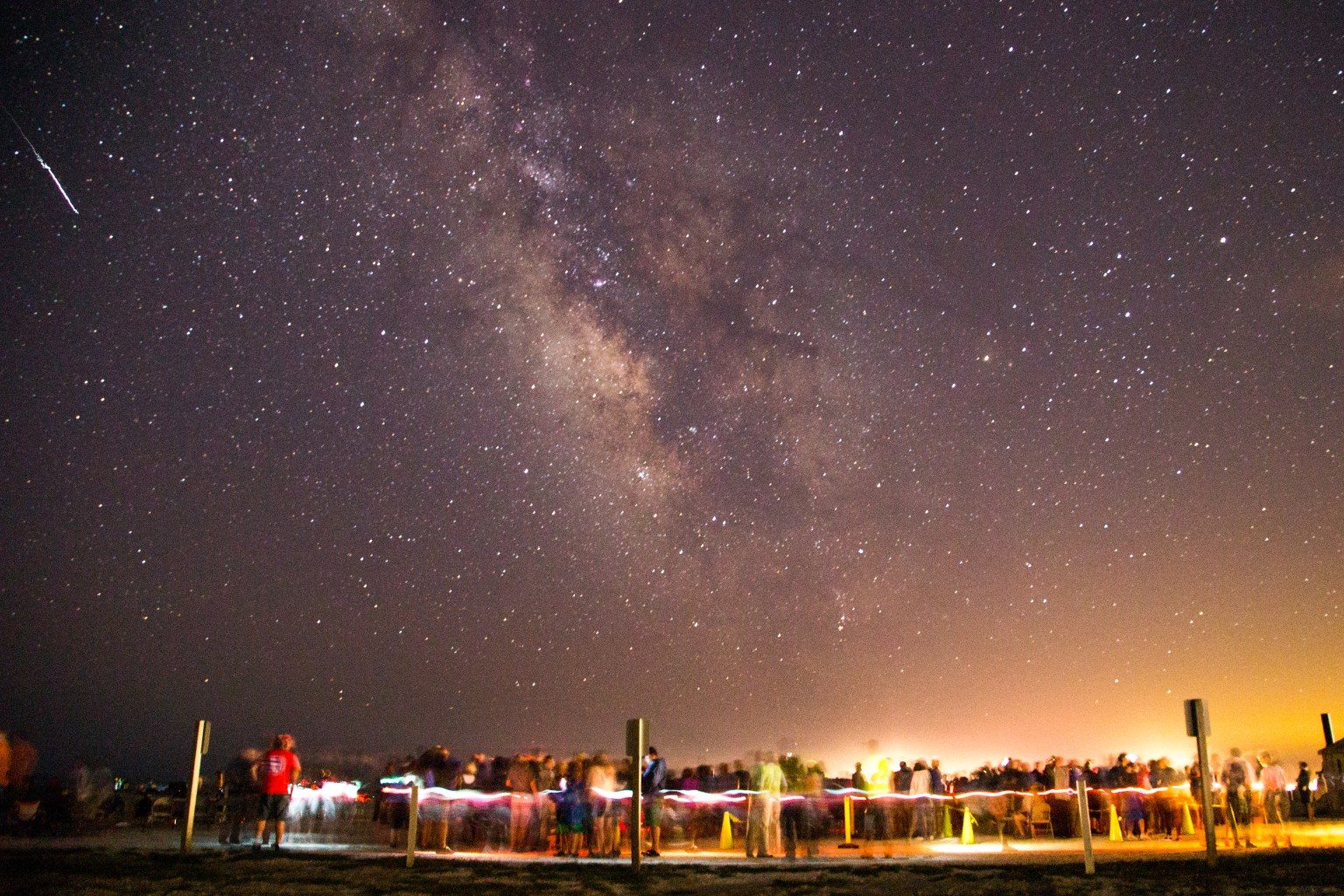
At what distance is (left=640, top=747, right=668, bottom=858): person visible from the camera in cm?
1755

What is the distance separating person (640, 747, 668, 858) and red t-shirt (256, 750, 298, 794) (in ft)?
19.0

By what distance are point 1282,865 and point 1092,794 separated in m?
11.1

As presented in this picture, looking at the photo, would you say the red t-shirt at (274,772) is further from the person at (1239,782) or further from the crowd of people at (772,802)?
the person at (1239,782)

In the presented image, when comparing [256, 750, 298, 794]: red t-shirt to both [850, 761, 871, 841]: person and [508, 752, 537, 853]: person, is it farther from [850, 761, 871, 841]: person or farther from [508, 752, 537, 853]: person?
[850, 761, 871, 841]: person

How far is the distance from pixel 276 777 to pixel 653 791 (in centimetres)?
643

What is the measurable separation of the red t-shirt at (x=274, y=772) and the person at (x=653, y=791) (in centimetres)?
579

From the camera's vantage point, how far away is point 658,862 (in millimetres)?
15820

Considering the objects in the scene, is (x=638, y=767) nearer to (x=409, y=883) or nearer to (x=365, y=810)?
(x=409, y=883)

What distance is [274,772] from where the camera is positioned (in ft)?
52.0

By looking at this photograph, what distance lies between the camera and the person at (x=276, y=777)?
1588 cm

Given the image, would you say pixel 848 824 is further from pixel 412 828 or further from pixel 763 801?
pixel 412 828

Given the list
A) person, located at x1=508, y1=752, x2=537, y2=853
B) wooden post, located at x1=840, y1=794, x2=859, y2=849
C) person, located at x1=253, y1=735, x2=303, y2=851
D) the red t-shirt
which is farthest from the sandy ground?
wooden post, located at x1=840, y1=794, x2=859, y2=849

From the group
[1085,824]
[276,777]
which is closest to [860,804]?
[1085,824]

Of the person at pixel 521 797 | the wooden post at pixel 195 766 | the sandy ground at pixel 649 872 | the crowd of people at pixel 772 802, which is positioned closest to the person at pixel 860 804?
the crowd of people at pixel 772 802
